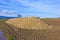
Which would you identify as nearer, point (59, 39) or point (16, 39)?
point (16, 39)

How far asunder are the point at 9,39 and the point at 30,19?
3812cm

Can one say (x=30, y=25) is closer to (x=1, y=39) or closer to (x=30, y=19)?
(x=30, y=19)

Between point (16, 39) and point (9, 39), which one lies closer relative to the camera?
point (9, 39)

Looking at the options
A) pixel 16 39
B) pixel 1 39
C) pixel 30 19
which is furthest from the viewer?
pixel 30 19

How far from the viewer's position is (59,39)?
90.6 feet

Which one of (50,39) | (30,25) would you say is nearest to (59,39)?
(50,39)

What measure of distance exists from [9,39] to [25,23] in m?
35.2

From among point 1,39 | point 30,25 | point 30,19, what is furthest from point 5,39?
point 30,19

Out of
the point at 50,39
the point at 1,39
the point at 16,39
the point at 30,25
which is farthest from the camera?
the point at 30,25

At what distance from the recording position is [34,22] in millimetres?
56188

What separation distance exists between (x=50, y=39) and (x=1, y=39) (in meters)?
9.12

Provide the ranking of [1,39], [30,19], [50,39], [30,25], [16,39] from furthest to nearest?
1. [30,19]
2. [30,25]
3. [50,39]
4. [16,39]
5. [1,39]

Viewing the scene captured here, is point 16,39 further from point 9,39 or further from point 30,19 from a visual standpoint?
point 30,19

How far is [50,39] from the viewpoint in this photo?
26875 mm
